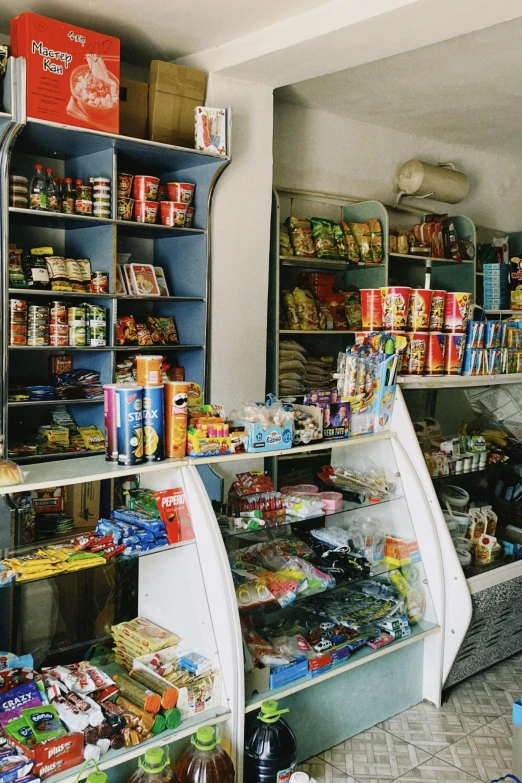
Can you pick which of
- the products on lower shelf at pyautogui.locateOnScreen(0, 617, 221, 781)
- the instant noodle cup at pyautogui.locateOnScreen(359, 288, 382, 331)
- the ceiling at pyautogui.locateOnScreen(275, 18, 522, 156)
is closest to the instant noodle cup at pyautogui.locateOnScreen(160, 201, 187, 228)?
the instant noodle cup at pyautogui.locateOnScreen(359, 288, 382, 331)

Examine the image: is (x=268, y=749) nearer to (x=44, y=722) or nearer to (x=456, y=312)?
(x=44, y=722)

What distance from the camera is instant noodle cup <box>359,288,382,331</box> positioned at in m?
3.43

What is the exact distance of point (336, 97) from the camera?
5133 millimetres

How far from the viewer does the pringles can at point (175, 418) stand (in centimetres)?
247

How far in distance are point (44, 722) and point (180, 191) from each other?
2.90m

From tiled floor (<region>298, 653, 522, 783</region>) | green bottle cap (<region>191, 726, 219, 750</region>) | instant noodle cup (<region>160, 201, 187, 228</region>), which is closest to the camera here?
green bottle cap (<region>191, 726, 219, 750</region>)

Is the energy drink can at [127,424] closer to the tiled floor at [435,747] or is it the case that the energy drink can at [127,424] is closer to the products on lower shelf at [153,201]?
the tiled floor at [435,747]

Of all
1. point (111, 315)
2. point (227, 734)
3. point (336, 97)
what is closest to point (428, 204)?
point (336, 97)

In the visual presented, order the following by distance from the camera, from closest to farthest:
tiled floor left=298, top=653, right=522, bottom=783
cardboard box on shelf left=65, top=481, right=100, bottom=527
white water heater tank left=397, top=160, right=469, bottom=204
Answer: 1. tiled floor left=298, top=653, right=522, bottom=783
2. cardboard box on shelf left=65, top=481, right=100, bottom=527
3. white water heater tank left=397, top=160, right=469, bottom=204

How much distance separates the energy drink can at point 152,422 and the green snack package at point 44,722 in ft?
2.61

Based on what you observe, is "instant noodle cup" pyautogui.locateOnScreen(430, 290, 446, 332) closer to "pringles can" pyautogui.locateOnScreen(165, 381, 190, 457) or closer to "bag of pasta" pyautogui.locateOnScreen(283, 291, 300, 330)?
"pringles can" pyautogui.locateOnScreen(165, 381, 190, 457)

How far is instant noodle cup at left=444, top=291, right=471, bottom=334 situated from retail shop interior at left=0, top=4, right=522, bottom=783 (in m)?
0.01

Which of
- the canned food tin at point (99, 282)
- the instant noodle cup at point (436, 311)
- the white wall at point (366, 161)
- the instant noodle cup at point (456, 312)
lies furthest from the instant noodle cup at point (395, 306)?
the white wall at point (366, 161)

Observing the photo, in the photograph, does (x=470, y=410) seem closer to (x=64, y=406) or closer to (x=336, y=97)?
(x=64, y=406)
